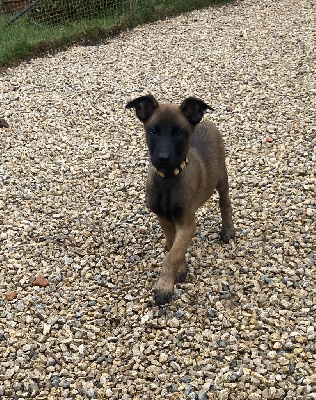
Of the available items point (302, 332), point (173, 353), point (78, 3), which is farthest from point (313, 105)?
point (78, 3)

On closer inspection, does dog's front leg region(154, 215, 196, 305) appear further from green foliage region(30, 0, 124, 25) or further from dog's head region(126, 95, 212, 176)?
green foliage region(30, 0, 124, 25)

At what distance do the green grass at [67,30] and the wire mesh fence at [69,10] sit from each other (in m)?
0.17

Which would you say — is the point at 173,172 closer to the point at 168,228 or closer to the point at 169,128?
the point at 169,128

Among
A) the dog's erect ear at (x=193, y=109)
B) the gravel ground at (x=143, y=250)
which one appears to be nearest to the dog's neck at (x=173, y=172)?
the dog's erect ear at (x=193, y=109)

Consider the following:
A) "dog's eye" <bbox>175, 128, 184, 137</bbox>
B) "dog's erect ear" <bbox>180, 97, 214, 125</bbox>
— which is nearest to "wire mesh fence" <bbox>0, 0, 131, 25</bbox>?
"dog's erect ear" <bbox>180, 97, 214, 125</bbox>

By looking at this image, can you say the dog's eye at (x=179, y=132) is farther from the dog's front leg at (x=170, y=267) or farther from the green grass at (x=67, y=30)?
the green grass at (x=67, y=30)

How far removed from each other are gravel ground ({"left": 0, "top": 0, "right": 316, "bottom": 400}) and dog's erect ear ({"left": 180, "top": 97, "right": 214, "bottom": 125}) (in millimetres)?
1549

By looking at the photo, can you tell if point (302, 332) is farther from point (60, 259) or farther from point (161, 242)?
point (60, 259)

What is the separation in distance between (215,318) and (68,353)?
4.03 ft

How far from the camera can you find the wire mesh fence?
12.5 m

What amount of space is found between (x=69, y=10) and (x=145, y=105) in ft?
32.2

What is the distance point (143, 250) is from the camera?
508 cm

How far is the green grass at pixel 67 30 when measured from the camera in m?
11.2

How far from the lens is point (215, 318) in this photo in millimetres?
4188
